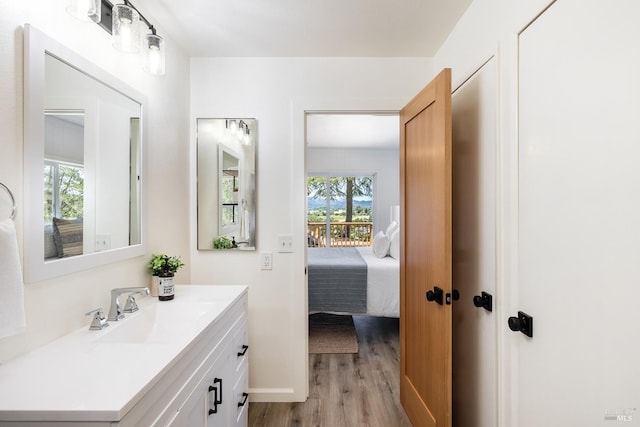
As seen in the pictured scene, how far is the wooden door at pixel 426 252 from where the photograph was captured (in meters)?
1.48

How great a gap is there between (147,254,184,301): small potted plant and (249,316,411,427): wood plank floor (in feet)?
3.61

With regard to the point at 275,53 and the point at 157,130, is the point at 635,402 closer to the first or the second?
the point at 157,130

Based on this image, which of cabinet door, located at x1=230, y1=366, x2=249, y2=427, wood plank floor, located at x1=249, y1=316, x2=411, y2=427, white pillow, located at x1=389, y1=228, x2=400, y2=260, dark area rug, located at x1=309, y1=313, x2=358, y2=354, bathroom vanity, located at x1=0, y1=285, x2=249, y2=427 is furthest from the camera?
white pillow, located at x1=389, y1=228, x2=400, y2=260

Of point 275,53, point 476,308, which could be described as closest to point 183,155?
point 275,53

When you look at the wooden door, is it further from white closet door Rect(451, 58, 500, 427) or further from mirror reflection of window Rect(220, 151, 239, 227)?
mirror reflection of window Rect(220, 151, 239, 227)

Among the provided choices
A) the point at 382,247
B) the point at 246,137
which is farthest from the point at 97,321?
the point at 382,247

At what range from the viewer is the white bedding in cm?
326

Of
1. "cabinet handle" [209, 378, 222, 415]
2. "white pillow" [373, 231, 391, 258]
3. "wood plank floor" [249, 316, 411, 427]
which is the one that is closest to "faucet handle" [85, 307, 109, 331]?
"cabinet handle" [209, 378, 222, 415]

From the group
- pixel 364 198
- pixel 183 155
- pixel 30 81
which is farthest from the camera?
pixel 364 198

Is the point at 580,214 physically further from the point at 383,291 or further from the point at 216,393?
the point at 383,291

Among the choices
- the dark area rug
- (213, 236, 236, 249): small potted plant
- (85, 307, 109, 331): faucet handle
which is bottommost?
the dark area rug

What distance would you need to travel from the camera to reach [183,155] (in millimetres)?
2088

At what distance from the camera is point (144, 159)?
158 centimetres

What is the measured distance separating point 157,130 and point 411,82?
1692 millimetres
